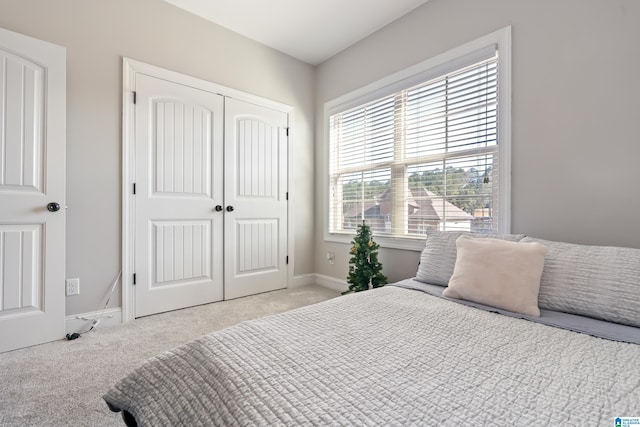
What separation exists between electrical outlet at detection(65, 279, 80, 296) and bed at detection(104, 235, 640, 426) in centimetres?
176

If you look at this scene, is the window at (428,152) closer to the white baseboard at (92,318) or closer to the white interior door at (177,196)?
the white interior door at (177,196)

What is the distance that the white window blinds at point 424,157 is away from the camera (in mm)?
2119

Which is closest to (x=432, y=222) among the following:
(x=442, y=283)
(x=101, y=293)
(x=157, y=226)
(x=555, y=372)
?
(x=442, y=283)

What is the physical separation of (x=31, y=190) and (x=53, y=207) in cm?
16

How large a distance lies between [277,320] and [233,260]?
2.02 metres

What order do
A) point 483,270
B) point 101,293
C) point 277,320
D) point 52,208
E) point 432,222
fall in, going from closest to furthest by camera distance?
point 277,320 → point 483,270 → point 52,208 → point 101,293 → point 432,222

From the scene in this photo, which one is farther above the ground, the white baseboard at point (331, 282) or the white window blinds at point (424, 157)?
the white window blinds at point (424, 157)

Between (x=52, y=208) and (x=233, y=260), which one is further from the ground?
(x=52, y=208)

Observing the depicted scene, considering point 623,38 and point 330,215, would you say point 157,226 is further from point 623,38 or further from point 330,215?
point 623,38

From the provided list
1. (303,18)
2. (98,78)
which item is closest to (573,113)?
(303,18)

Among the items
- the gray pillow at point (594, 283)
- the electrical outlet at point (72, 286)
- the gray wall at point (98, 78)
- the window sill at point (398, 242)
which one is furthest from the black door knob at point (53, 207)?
the gray pillow at point (594, 283)

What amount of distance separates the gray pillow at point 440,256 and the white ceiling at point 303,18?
6.77 ft

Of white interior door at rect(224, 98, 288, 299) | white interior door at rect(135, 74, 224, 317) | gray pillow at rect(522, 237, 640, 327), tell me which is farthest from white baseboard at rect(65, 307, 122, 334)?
gray pillow at rect(522, 237, 640, 327)

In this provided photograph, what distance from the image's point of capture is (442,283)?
66.7 inches
